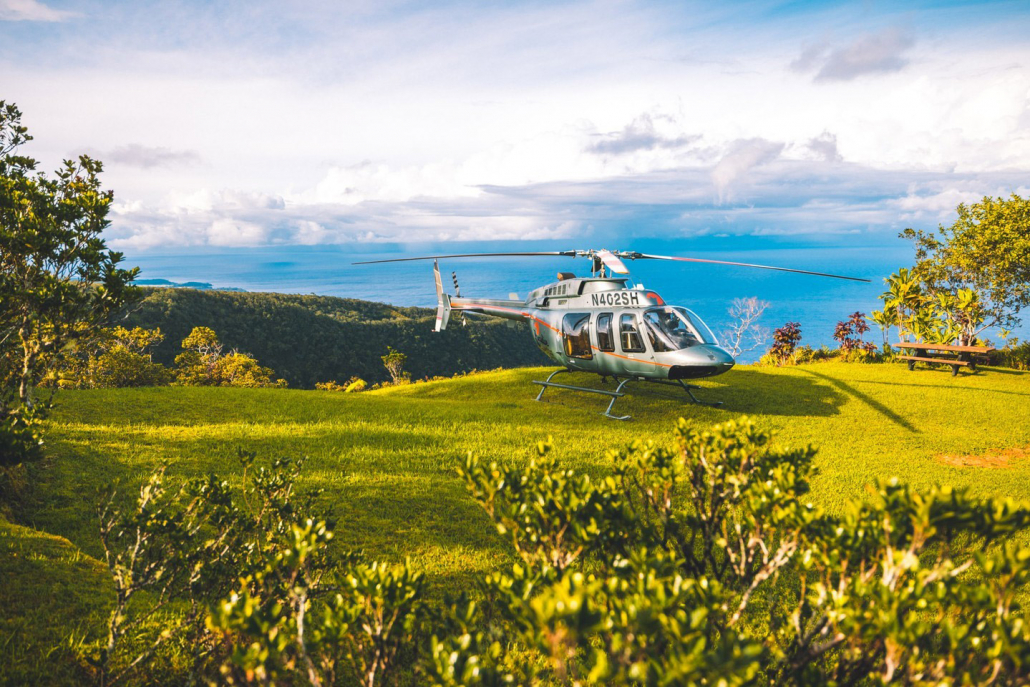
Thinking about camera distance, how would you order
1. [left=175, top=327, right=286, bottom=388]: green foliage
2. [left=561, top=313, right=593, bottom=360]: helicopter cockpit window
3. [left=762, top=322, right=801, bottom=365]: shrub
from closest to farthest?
[left=561, top=313, right=593, bottom=360]: helicopter cockpit window, [left=762, top=322, right=801, bottom=365]: shrub, [left=175, top=327, right=286, bottom=388]: green foliage

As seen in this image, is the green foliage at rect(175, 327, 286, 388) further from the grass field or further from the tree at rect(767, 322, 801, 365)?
the tree at rect(767, 322, 801, 365)

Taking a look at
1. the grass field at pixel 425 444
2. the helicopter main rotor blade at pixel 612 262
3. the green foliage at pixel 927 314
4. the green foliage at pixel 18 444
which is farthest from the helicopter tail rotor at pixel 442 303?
the green foliage at pixel 927 314

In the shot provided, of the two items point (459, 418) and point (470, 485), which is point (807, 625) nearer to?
point (470, 485)

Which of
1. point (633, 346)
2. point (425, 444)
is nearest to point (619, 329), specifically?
point (633, 346)

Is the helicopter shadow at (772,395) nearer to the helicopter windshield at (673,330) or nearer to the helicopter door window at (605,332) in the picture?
the helicopter windshield at (673,330)

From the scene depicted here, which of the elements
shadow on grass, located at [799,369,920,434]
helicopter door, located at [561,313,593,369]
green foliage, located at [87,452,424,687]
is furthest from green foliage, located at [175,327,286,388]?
green foliage, located at [87,452,424,687]

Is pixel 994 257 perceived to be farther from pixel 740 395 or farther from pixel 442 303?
pixel 442 303
